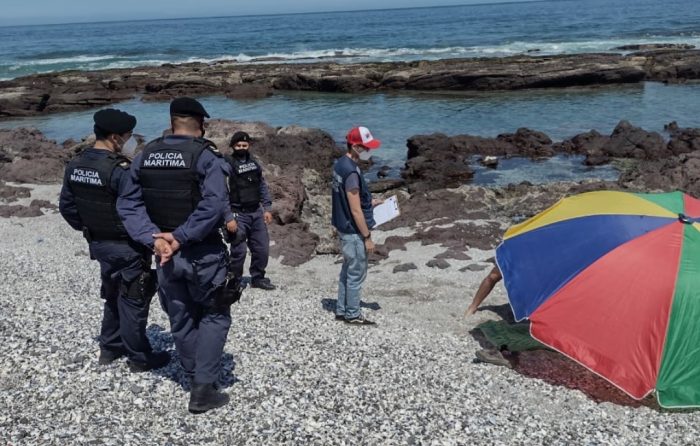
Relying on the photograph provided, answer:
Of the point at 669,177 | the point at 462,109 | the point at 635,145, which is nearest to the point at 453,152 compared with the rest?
the point at 635,145

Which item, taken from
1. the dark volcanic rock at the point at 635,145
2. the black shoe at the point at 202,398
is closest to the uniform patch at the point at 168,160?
the black shoe at the point at 202,398

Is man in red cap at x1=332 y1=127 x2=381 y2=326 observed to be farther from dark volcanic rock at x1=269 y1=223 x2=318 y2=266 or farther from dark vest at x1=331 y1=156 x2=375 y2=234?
dark volcanic rock at x1=269 y1=223 x2=318 y2=266

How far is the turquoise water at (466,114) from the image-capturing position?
2148 cm

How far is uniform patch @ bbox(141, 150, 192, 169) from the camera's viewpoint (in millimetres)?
4574

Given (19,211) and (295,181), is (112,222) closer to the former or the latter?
(295,181)

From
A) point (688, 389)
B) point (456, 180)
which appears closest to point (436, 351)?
point (688, 389)

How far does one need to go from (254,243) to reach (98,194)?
12.5ft

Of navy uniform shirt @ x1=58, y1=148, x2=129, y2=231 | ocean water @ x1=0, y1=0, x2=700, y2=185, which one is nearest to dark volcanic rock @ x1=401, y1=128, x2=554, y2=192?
ocean water @ x1=0, y1=0, x2=700, y2=185

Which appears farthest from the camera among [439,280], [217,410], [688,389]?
[439,280]

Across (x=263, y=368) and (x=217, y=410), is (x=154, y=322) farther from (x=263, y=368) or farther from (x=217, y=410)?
(x=217, y=410)

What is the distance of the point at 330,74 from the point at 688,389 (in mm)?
37568

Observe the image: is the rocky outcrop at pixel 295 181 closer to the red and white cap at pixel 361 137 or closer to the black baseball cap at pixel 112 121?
the red and white cap at pixel 361 137

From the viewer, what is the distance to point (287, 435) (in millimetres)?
4848

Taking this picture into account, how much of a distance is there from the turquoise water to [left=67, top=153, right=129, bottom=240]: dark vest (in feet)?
46.5
